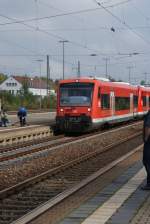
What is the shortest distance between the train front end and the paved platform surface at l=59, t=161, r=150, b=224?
728 inches

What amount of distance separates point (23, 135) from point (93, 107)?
13.2 feet

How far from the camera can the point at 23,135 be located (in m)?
29.3

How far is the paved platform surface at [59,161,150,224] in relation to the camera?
27.2 feet

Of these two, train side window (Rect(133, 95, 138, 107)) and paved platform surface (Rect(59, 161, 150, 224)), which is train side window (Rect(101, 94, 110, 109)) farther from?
paved platform surface (Rect(59, 161, 150, 224))

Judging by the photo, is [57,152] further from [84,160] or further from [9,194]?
[9,194]

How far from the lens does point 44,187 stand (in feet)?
41.3

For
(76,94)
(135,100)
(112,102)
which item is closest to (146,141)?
(76,94)

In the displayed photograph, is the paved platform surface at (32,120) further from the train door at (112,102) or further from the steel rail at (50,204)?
the steel rail at (50,204)

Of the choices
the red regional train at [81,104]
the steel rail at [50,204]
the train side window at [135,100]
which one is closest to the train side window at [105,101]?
the red regional train at [81,104]

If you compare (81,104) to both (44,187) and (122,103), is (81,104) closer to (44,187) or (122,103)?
(122,103)

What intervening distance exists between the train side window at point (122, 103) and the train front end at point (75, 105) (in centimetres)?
624

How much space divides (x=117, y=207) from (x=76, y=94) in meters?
22.0

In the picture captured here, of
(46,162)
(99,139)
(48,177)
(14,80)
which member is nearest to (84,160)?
(46,162)

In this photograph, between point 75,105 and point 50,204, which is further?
point 75,105
